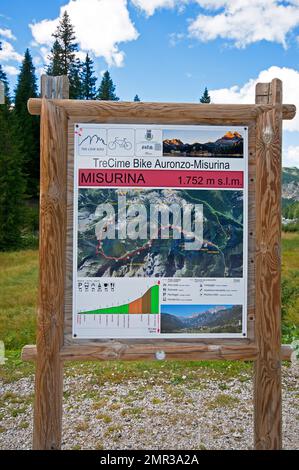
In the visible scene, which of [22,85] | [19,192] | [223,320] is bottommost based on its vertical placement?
[223,320]

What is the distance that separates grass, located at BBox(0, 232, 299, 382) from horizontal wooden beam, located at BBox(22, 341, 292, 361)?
3021 mm

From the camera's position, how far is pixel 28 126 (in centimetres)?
4172

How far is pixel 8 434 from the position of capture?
4988 mm

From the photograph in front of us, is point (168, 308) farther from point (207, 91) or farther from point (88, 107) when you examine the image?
point (207, 91)

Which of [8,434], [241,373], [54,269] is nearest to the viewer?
[54,269]

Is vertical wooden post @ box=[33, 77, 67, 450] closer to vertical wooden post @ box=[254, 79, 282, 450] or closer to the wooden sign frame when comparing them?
the wooden sign frame

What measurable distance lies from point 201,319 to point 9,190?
1235 inches

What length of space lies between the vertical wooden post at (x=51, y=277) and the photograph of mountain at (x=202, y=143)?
999 millimetres

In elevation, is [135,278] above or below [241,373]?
above

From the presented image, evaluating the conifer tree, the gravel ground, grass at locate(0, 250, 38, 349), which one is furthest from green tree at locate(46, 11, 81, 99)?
the gravel ground

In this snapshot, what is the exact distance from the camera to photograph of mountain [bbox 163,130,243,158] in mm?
3635

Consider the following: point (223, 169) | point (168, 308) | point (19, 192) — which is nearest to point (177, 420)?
point (168, 308)

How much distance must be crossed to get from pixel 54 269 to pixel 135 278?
754 mm

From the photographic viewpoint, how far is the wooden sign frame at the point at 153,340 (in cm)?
354
